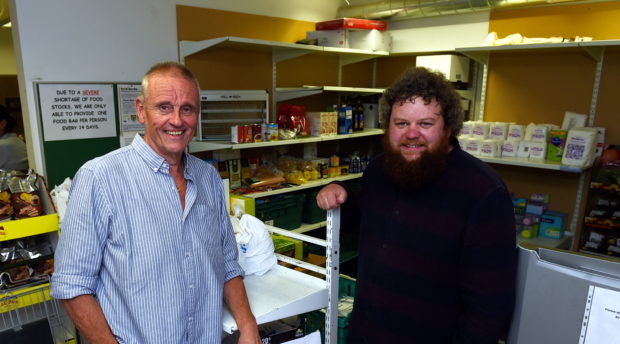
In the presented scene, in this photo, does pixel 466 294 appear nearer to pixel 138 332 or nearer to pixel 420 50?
pixel 138 332

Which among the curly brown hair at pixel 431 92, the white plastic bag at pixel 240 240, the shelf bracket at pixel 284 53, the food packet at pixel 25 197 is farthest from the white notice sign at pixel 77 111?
the curly brown hair at pixel 431 92

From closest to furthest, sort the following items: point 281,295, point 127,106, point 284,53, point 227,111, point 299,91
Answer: point 281,295 → point 127,106 → point 227,111 → point 299,91 → point 284,53

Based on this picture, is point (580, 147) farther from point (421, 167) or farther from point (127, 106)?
point (127, 106)

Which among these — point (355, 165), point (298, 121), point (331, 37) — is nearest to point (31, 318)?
point (298, 121)

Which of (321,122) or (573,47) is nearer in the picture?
(573,47)

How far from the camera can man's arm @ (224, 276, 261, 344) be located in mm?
1500

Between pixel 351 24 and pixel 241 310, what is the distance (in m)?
3.27

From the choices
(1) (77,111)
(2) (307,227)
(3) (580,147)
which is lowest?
(2) (307,227)

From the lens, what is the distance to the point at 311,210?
385 cm

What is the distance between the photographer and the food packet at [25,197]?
7.16ft

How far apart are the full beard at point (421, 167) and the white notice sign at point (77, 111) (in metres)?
2.37

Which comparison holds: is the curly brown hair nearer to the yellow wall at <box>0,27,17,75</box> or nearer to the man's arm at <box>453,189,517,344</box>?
the man's arm at <box>453,189,517,344</box>

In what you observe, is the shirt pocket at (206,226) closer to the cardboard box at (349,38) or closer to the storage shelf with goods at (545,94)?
the storage shelf with goods at (545,94)

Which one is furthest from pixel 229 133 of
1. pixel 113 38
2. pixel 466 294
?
pixel 466 294
